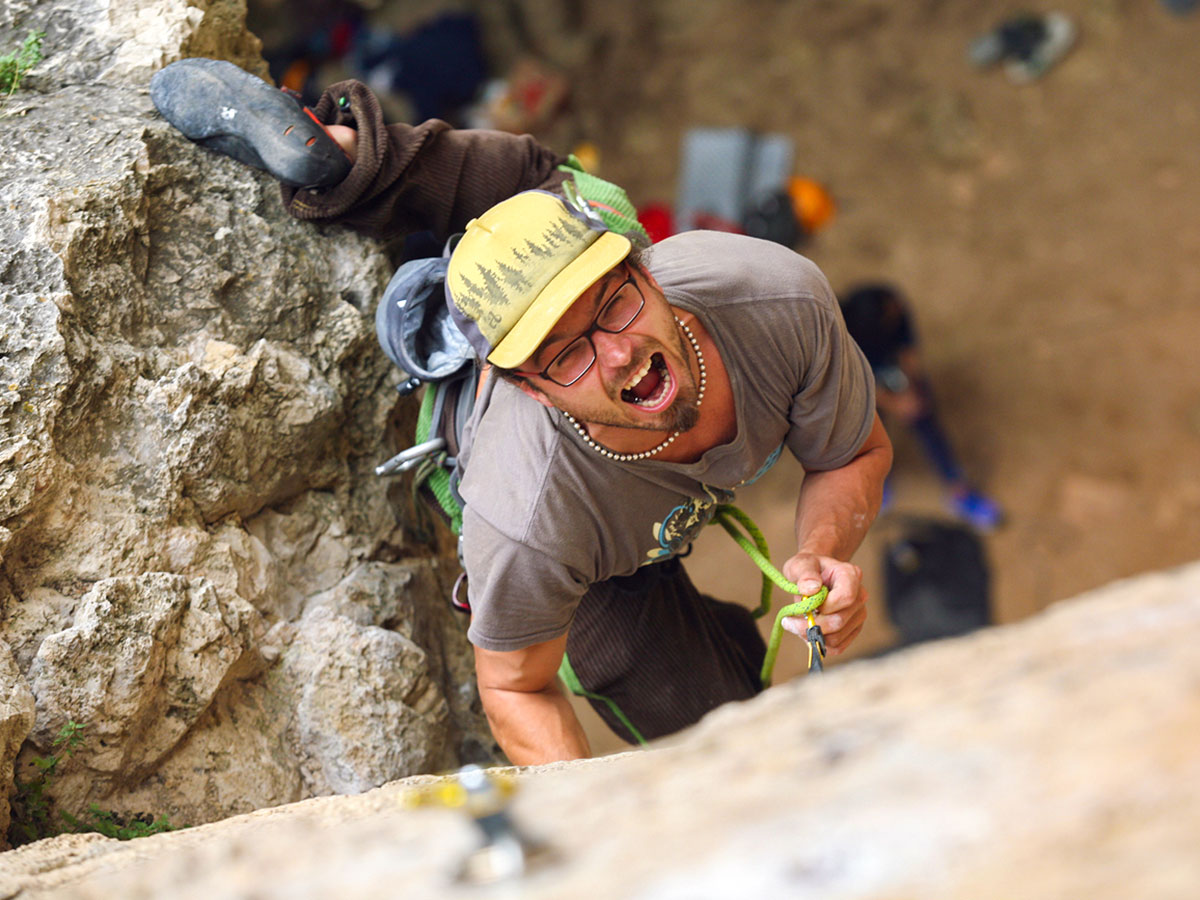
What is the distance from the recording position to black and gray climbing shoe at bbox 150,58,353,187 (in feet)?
7.25

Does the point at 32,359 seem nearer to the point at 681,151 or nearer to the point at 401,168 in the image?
the point at 401,168

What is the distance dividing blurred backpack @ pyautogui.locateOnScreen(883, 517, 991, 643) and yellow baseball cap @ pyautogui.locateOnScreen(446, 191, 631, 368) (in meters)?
3.78

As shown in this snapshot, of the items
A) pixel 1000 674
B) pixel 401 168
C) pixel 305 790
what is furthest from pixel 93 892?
pixel 401 168

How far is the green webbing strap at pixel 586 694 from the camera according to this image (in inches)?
103

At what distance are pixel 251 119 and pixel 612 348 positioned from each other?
39.7 inches

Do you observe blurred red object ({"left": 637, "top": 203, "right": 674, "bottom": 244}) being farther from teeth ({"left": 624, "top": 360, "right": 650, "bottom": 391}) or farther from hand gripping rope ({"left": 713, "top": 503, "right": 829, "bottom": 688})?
teeth ({"left": 624, "top": 360, "right": 650, "bottom": 391})

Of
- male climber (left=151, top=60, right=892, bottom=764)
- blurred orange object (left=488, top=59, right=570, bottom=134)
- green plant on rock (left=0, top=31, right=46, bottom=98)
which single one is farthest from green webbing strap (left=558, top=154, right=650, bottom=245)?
blurred orange object (left=488, top=59, right=570, bottom=134)

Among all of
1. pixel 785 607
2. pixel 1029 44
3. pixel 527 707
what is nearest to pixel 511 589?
pixel 527 707

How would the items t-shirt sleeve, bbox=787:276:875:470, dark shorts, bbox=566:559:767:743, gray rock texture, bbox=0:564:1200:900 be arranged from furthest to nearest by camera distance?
dark shorts, bbox=566:559:767:743 < t-shirt sleeve, bbox=787:276:875:470 < gray rock texture, bbox=0:564:1200:900

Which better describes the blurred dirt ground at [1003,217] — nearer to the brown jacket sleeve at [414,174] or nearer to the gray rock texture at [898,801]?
the brown jacket sleeve at [414,174]

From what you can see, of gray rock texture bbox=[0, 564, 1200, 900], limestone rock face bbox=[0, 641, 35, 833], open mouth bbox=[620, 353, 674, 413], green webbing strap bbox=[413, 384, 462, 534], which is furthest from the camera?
green webbing strap bbox=[413, 384, 462, 534]

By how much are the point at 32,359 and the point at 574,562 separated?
3.79 feet

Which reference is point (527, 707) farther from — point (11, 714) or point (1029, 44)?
point (1029, 44)

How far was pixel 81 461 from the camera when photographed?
2068 millimetres
